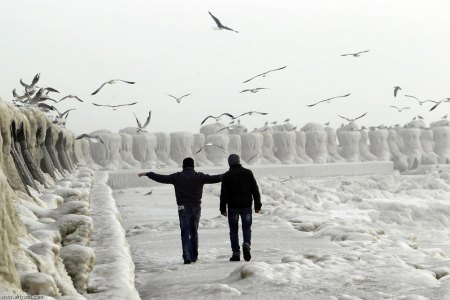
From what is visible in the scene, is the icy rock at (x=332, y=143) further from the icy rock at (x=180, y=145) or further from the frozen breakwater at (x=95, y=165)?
the icy rock at (x=180, y=145)

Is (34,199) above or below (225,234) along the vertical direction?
above

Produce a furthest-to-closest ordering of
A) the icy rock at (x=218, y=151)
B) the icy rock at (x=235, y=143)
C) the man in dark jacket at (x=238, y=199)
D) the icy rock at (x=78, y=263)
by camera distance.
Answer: the icy rock at (x=235, y=143), the icy rock at (x=218, y=151), the man in dark jacket at (x=238, y=199), the icy rock at (x=78, y=263)

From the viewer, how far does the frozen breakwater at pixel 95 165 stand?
425 centimetres

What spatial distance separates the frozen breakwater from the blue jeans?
2.37 ft

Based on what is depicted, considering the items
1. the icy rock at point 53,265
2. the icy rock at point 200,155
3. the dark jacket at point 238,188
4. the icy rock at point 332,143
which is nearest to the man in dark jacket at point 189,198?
the dark jacket at point 238,188

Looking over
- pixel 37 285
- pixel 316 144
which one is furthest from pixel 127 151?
pixel 37 285

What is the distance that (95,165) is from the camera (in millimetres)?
40594

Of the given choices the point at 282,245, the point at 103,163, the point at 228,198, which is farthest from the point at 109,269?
the point at 103,163

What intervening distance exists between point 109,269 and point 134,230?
508cm

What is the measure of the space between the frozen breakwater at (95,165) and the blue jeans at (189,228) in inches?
28.5

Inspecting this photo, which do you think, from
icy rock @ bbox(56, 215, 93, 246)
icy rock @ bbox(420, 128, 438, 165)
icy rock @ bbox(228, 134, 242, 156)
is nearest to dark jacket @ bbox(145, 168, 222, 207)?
icy rock @ bbox(56, 215, 93, 246)

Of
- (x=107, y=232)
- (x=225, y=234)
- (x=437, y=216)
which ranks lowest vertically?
(x=437, y=216)

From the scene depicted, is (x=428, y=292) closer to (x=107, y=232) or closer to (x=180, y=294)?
(x=180, y=294)

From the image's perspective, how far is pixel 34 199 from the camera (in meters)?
7.91
